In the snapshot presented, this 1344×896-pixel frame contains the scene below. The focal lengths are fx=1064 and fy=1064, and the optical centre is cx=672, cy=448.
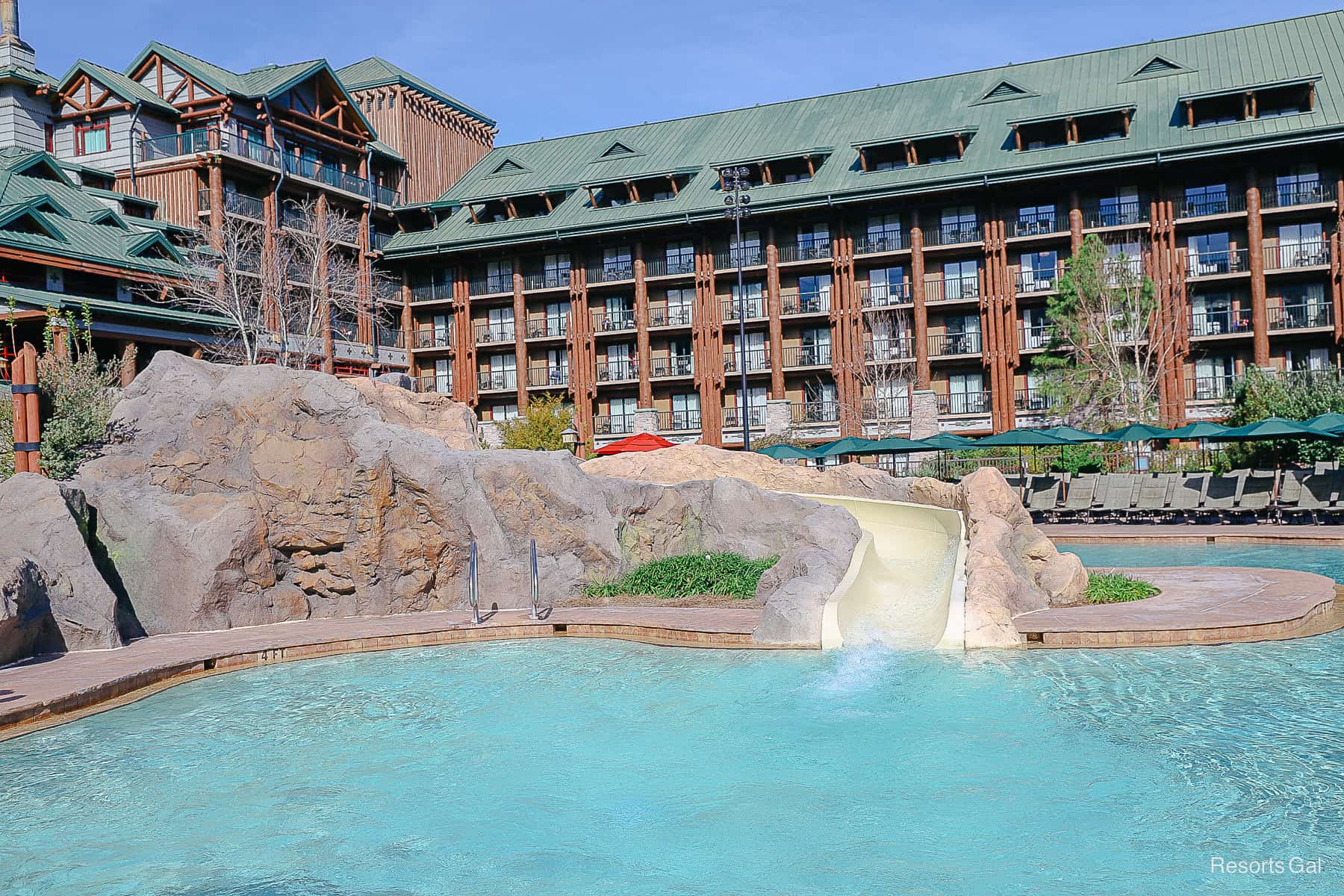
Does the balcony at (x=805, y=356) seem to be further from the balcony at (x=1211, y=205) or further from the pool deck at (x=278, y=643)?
the pool deck at (x=278, y=643)

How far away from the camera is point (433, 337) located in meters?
57.7

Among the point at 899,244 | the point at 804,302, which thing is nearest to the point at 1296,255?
the point at 899,244

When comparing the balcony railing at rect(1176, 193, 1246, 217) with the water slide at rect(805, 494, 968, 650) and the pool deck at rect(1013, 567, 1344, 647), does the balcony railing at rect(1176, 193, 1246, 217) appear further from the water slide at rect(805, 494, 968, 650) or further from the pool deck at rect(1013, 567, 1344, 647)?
the pool deck at rect(1013, 567, 1344, 647)

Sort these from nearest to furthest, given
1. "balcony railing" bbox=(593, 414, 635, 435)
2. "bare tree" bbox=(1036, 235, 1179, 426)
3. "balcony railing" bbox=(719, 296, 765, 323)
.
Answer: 1. "bare tree" bbox=(1036, 235, 1179, 426)
2. "balcony railing" bbox=(719, 296, 765, 323)
3. "balcony railing" bbox=(593, 414, 635, 435)

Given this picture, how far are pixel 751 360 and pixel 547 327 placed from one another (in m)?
11.1

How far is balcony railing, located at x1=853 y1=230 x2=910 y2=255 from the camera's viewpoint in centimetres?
4953

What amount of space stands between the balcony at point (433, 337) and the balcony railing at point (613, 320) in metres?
8.27

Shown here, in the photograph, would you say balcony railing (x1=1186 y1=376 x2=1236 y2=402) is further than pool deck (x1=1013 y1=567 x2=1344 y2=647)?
Yes

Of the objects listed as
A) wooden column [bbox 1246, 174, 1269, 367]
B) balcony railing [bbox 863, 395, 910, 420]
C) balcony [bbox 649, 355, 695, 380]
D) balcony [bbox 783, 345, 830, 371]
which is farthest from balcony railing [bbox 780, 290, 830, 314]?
wooden column [bbox 1246, 174, 1269, 367]

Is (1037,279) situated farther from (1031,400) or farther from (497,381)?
(497,381)

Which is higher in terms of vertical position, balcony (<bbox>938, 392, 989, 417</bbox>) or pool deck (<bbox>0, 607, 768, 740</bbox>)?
balcony (<bbox>938, 392, 989, 417</bbox>)

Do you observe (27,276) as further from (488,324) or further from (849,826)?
(849,826)

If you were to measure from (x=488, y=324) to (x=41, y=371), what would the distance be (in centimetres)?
4158

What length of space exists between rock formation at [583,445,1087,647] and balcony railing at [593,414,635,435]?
2980 cm
